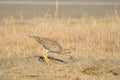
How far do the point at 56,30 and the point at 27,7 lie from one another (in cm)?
928

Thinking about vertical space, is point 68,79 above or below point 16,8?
above

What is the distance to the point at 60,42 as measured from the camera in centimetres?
1327

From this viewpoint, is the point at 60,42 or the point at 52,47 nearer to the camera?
the point at 52,47

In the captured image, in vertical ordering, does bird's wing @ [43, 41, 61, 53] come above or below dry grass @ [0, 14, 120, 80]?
above

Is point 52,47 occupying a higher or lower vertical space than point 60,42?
higher

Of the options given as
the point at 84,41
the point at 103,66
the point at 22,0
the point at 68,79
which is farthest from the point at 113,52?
the point at 22,0

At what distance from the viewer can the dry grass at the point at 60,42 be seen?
927 centimetres

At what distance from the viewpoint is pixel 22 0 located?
26.0m

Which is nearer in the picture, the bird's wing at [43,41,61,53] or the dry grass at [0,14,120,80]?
the dry grass at [0,14,120,80]

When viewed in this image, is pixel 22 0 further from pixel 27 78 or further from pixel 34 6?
pixel 27 78

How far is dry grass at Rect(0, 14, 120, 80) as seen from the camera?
9.27m

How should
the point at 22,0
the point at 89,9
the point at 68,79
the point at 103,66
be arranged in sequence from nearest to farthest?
the point at 68,79 → the point at 103,66 → the point at 89,9 → the point at 22,0

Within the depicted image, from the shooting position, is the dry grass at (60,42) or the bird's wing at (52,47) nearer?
the dry grass at (60,42)

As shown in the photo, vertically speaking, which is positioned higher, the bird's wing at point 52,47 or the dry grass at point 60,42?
the bird's wing at point 52,47
